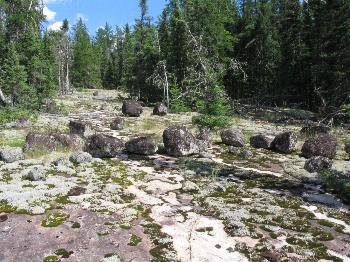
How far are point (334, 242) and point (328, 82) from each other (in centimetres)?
3730

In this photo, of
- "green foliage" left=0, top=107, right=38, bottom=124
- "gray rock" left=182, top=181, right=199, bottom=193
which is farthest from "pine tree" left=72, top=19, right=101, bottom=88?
"gray rock" left=182, top=181, right=199, bottom=193

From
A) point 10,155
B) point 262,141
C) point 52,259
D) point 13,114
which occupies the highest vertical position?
point 13,114

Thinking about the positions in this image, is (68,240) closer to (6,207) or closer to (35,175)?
(6,207)

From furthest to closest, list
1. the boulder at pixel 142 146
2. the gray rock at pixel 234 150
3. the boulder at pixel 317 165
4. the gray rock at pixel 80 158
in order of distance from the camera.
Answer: the gray rock at pixel 234 150, the boulder at pixel 142 146, the boulder at pixel 317 165, the gray rock at pixel 80 158

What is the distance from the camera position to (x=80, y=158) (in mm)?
17750

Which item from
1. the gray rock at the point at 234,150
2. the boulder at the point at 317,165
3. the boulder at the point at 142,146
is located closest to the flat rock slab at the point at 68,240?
the boulder at the point at 142,146

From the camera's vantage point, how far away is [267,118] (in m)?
41.2

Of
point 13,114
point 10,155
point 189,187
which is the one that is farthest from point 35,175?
point 13,114

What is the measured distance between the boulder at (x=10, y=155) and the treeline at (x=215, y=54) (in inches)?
506

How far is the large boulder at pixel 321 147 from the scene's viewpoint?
21.1 m

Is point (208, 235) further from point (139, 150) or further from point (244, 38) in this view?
point (244, 38)

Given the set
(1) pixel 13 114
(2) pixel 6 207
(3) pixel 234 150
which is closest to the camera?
(2) pixel 6 207

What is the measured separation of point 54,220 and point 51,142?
885cm

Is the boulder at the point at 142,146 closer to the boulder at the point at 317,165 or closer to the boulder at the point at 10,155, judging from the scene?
the boulder at the point at 10,155
